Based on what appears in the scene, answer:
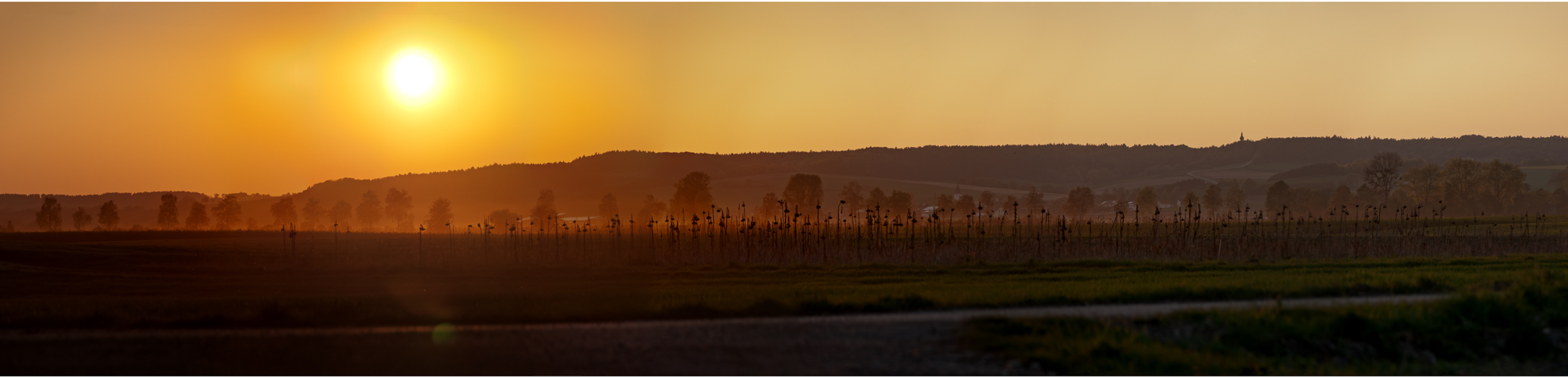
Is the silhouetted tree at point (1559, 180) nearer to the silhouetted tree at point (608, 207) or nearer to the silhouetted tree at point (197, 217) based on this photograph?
the silhouetted tree at point (608, 207)

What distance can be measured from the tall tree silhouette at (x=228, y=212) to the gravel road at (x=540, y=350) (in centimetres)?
11796

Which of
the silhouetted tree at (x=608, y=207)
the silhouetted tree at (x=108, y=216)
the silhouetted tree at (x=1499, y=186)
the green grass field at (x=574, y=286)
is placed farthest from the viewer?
the silhouetted tree at (x=608, y=207)

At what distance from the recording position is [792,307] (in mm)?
16875

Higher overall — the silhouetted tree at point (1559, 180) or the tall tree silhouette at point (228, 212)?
the silhouetted tree at point (1559, 180)

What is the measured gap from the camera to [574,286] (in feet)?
79.0

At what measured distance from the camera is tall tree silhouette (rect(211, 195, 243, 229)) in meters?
119

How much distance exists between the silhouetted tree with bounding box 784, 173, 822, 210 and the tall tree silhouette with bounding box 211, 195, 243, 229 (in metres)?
67.9

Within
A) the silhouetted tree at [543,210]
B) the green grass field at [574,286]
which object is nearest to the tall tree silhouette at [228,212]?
the silhouetted tree at [543,210]

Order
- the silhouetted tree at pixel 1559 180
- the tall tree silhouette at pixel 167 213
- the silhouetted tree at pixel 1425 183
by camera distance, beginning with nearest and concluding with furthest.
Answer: the tall tree silhouette at pixel 167 213 < the silhouetted tree at pixel 1425 183 < the silhouetted tree at pixel 1559 180

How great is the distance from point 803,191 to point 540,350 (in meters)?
111

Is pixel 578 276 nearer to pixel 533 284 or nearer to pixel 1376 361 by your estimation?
pixel 533 284

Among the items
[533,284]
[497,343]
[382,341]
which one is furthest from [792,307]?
[533,284]

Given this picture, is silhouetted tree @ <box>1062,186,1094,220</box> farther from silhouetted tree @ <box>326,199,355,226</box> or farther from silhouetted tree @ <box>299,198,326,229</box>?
silhouetted tree @ <box>299,198,326,229</box>

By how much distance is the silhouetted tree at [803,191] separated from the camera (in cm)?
12338
